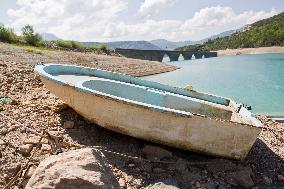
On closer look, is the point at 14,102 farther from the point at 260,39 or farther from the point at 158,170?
the point at 260,39

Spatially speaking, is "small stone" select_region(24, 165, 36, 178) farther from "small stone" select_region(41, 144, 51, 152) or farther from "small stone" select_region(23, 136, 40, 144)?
"small stone" select_region(23, 136, 40, 144)

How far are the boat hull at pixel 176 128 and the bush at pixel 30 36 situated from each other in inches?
1077

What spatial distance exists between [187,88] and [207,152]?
273 cm

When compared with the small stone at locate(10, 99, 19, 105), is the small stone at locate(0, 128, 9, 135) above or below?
below

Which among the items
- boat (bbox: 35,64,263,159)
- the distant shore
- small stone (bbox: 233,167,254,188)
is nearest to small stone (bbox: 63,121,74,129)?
boat (bbox: 35,64,263,159)

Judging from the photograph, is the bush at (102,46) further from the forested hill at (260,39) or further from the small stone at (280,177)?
the forested hill at (260,39)

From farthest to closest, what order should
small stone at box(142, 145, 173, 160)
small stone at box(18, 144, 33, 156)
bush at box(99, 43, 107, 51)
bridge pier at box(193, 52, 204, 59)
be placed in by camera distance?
1. bridge pier at box(193, 52, 204, 59)
2. bush at box(99, 43, 107, 51)
3. small stone at box(142, 145, 173, 160)
4. small stone at box(18, 144, 33, 156)

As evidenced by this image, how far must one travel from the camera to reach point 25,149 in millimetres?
5984

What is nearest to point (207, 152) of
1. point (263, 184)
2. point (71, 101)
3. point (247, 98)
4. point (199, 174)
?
point (199, 174)

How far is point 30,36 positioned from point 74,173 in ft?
99.1

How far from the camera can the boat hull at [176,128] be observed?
6328 mm

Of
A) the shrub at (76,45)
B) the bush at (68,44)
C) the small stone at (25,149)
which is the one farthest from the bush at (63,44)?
the small stone at (25,149)

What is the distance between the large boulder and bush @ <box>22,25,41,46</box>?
29.6 meters

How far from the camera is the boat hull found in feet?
20.8
